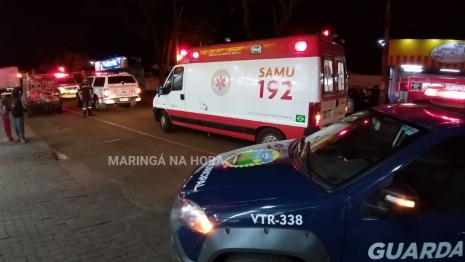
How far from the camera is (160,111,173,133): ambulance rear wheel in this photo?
36.1ft

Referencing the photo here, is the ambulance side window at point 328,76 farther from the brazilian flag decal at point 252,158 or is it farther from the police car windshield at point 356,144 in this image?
the brazilian flag decal at point 252,158

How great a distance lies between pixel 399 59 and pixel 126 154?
15.1 metres

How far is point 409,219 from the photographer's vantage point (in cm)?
229

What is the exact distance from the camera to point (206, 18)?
2647cm

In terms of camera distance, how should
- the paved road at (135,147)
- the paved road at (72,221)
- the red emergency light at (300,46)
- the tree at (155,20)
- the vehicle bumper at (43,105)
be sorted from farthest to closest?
the tree at (155,20) → the vehicle bumper at (43,105) → the red emergency light at (300,46) → the paved road at (135,147) → the paved road at (72,221)

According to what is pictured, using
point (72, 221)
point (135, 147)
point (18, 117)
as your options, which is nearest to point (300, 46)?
point (135, 147)

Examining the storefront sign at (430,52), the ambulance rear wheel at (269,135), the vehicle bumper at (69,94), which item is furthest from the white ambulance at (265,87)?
the vehicle bumper at (69,94)

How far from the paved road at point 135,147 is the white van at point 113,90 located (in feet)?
4.65

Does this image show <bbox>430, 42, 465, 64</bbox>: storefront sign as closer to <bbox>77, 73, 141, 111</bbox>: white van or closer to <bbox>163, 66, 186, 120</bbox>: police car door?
<bbox>163, 66, 186, 120</bbox>: police car door

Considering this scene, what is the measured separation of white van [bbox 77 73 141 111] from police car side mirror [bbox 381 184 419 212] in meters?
15.8

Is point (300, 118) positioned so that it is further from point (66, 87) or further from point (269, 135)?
point (66, 87)

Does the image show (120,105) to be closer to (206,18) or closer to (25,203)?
(206,18)

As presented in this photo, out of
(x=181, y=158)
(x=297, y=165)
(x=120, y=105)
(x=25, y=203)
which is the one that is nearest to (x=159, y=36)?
(x=120, y=105)

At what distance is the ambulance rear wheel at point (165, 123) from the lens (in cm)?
1100
